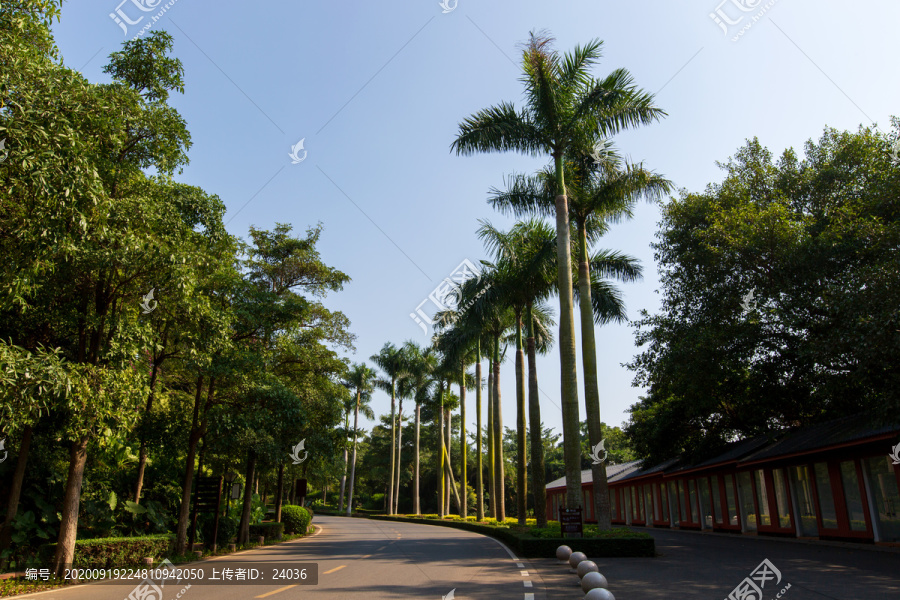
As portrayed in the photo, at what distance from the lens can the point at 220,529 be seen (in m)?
19.9

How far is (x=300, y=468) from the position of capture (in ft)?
112

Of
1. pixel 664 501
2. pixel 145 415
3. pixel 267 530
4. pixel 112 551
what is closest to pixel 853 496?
pixel 664 501

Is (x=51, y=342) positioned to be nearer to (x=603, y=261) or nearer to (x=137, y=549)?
(x=137, y=549)

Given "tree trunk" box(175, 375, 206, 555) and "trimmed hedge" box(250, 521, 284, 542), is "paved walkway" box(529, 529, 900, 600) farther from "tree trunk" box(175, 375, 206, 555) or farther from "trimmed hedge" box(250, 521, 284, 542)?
"trimmed hedge" box(250, 521, 284, 542)

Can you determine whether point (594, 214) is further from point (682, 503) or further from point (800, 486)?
point (682, 503)

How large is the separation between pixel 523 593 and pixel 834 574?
251 inches

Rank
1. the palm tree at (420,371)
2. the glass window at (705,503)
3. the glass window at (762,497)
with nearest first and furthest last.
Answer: the glass window at (762,497)
the glass window at (705,503)
the palm tree at (420,371)

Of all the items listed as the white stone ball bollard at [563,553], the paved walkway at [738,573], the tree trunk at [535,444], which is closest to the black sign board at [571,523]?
the paved walkway at [738,573]

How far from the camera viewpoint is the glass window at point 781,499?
67.8 ft

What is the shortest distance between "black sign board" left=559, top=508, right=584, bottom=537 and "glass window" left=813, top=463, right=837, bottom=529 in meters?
8.29

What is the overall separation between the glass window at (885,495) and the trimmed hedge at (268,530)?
20.6 meters

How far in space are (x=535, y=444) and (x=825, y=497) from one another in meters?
10.1

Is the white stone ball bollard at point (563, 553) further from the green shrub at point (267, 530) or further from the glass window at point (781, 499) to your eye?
the green shrub at point (267, 530)

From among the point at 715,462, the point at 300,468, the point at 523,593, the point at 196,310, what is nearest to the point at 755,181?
the point at 715,462
